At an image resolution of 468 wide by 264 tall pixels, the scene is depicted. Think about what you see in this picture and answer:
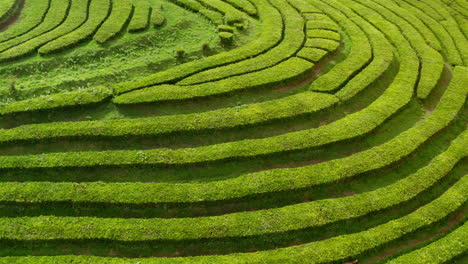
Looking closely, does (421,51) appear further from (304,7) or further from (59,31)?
(59,31)

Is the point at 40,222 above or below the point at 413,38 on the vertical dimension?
below

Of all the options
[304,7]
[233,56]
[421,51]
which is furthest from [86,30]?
[421,51]

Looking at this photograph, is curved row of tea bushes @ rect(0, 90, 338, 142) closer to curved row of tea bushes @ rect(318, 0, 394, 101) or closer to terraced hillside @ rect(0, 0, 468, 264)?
terraced hillside @ rect(0, 0, 468, 264)

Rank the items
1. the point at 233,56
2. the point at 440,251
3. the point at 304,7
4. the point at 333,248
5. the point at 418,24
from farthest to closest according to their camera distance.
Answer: the point at 418,24 < the point at 304,7 < the point at 233,56 < the point at 440,251 < the point at 333,248

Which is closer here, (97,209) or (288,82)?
(97,209)

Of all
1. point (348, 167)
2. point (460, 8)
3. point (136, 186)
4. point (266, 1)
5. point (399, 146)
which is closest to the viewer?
point (136, 186)

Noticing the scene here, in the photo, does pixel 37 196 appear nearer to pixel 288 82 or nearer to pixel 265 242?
pixel 265 242

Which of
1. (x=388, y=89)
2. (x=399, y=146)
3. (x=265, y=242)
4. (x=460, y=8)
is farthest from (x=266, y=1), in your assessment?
(x=265, y=242)
